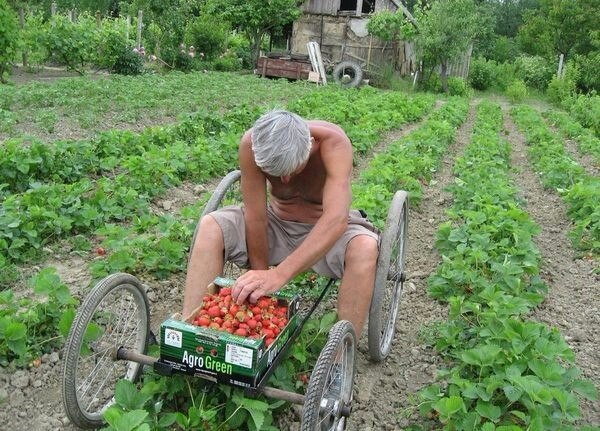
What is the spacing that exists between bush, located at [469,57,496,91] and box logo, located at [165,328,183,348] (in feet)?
103

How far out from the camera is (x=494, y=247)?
4809 millimetres

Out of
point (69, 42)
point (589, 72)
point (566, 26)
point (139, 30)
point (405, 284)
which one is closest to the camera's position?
point (405, 284)

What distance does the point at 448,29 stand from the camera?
2444cm

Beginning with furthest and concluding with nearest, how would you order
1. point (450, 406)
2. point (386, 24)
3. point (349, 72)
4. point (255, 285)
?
point (349, 72)
point (386, 24)
point (255, 285)
point (450, 406)

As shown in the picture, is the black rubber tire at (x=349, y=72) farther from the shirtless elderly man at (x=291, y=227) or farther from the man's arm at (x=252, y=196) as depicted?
the man's arm at (x=252, y=196)

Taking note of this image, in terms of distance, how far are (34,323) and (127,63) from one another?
17990 mm

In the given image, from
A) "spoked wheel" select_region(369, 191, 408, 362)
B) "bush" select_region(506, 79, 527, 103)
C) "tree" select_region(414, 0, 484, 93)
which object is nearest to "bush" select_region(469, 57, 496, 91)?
"bush" select_region(506, 79, 527, 103)

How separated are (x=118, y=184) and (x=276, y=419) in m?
3.58

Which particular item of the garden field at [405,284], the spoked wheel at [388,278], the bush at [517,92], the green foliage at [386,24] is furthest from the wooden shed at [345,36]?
the spoked wheel at [388,278]

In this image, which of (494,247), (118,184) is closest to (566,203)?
(494,247)

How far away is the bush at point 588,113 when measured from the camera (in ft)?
54.0

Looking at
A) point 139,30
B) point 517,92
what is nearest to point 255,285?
point 139,30

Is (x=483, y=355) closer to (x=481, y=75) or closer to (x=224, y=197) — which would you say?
(x=224, y=197)

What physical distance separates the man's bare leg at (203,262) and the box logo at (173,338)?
0.44 meters
